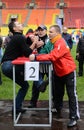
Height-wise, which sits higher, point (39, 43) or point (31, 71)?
point (39, 43)

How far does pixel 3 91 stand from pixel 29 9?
4217 centimetres

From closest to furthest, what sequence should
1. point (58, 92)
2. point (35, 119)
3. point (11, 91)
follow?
1. point (35, 119)
2. point (58, 92)
3. point (11, 91)

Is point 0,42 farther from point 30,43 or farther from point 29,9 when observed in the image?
point 29,9

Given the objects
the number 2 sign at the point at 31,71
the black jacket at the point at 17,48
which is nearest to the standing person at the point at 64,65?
the number 2 sign at the point at 31,71

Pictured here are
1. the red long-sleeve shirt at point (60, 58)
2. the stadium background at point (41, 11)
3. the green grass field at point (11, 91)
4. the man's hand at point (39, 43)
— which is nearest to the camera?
the red long-sleeve shirt at point (60, 58)

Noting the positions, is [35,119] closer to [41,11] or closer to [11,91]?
[11,91]

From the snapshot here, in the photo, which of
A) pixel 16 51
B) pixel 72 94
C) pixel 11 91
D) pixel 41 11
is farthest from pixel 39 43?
pixel 41 11

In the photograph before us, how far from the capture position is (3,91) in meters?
10.4

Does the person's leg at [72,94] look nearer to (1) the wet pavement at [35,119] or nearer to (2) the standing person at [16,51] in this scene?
(1) the wet pavement at [35,119]

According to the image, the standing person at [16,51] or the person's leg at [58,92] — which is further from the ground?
the standing person at [16,51]

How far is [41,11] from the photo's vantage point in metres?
50.7

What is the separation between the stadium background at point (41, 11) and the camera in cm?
4884

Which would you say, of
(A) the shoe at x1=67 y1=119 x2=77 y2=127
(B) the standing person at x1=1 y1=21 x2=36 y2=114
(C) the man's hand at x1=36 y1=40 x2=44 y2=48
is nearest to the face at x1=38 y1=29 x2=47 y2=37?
(C) the man's hand at x1=36 y1=40 x2=44 y2=48

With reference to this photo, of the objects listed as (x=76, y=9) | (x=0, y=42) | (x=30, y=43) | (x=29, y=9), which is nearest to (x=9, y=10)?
(x=29, y=9)
